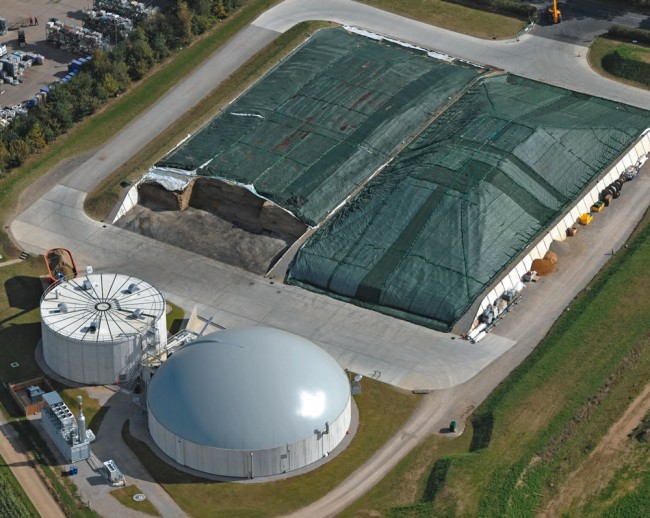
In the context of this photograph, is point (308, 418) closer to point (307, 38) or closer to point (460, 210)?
point (460, 210)

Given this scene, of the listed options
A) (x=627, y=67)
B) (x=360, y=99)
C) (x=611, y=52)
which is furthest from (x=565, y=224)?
(x=611, y=52)

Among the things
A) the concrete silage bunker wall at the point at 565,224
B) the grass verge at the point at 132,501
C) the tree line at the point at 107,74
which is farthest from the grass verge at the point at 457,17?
the grass verge at the point at 132,501

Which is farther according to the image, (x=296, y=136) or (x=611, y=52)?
(x=611, y=52)

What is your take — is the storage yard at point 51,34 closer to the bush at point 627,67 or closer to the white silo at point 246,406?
the bush at point 627,67

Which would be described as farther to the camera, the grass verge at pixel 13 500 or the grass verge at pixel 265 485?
the grass verge at pixel 265 485

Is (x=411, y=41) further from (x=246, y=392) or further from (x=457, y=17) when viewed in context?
(x=246, y=392)

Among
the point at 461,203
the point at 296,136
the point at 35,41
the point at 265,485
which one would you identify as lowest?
the point at 265,485

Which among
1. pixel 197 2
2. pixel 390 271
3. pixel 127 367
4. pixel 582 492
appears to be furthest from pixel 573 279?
pixel 197 2
